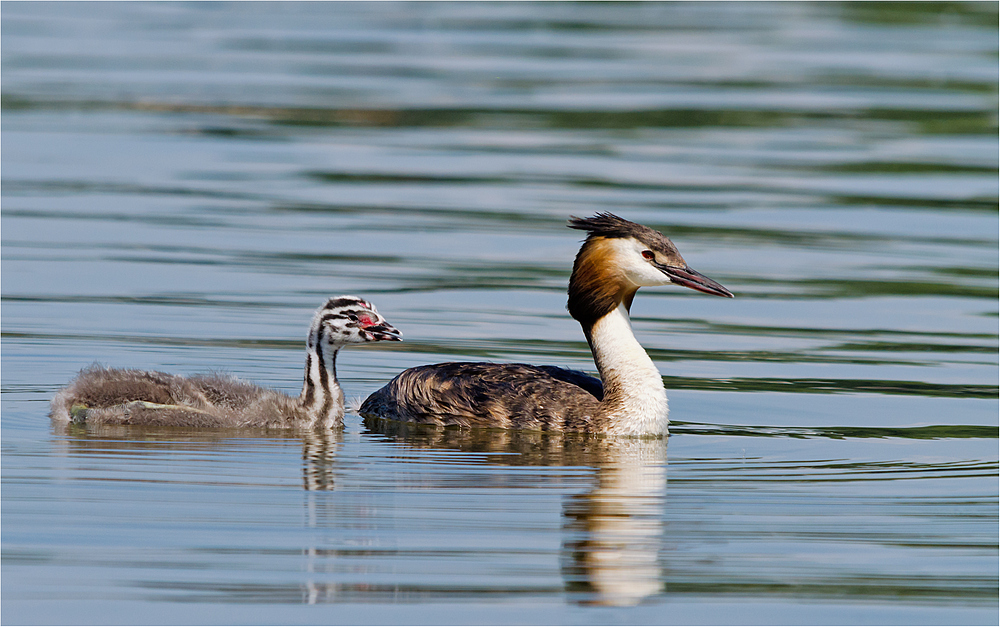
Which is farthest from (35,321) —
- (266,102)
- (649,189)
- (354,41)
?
(354,41)

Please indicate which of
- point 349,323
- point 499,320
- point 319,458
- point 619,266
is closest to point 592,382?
point 619,266

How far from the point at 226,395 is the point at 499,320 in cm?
409

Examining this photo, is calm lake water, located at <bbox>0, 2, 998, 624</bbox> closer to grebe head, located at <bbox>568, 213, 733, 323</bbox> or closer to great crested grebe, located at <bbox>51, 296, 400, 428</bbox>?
great crested grebe, located at <bbox>51, 296, 400, 428</bbox>

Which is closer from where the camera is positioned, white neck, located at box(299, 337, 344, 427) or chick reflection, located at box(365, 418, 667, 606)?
chick reflection, located at box(365, 418, 667, 606)

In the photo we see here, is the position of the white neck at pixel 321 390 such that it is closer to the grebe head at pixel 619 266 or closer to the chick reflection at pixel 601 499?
the chick reflection at pixel 601 499

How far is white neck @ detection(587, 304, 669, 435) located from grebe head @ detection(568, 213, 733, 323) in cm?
12

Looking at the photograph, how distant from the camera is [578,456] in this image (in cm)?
1080

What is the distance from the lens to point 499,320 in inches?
577

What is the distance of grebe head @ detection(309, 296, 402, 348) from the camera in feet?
36.4

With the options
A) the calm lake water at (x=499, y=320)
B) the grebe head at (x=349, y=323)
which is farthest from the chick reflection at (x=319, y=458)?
the grebe head at (x=349, y=323)

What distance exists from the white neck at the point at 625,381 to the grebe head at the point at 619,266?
117 mm

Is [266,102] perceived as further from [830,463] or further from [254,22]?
[830,463]

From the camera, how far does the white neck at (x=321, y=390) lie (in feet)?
36.6

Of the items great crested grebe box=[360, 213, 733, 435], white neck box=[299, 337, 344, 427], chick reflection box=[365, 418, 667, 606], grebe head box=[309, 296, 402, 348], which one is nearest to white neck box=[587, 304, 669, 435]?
great crested grebe box=[360, 213, 733, 435]
